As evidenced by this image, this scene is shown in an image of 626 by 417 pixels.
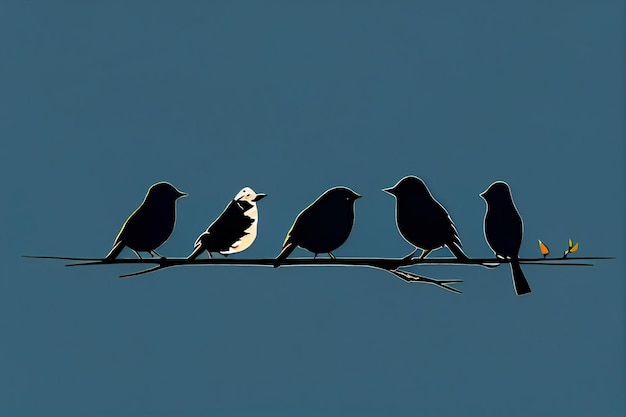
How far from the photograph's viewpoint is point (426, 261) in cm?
457

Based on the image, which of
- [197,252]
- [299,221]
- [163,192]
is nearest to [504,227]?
[299,221]

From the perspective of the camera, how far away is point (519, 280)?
4.60 meters

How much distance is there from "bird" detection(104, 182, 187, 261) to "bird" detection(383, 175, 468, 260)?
3.95 ft

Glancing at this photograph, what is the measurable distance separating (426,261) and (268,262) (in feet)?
2.76

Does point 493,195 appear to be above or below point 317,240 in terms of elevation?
above

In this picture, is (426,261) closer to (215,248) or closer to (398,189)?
(398,189)

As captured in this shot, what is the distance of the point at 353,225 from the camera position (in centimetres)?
468

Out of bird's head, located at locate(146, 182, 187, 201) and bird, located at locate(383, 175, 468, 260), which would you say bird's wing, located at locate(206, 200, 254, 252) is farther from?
bird, located at locate(383, 175, 468, 260)

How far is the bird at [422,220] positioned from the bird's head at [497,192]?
0.90 ft

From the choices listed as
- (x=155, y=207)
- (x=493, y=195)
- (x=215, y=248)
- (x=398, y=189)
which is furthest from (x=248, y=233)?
(x=493, y=195)

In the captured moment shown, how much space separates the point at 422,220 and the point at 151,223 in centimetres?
147

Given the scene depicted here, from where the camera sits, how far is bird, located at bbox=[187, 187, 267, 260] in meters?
4.57

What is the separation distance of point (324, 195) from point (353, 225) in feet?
0.76

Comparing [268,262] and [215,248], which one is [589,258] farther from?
[215,248]
